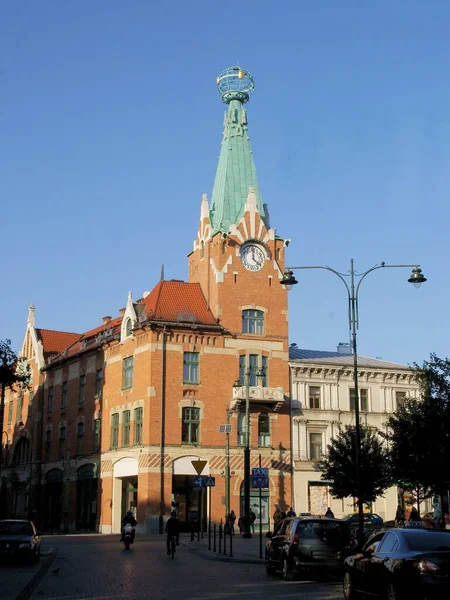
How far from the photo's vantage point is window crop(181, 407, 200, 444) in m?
50.2

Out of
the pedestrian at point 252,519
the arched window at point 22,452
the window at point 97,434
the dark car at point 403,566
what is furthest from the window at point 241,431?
the dark car at point 403,566

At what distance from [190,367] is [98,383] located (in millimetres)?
9181

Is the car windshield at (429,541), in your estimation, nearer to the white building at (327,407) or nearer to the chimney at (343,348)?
the white building at (327,407)

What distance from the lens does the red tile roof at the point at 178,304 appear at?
2034 inches

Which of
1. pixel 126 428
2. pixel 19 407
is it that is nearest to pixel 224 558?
pixel 126 428

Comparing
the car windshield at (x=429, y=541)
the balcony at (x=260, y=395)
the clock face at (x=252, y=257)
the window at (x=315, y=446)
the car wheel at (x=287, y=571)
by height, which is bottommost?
the car wheel at (x=287, y=571)

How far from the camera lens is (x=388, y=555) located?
46.6 feet

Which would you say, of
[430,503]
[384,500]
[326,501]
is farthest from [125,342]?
[430,503]

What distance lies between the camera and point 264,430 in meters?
52.1

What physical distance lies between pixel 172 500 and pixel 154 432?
13.5 feet

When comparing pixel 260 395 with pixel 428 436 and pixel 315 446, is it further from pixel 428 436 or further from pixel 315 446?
pixel 428 436

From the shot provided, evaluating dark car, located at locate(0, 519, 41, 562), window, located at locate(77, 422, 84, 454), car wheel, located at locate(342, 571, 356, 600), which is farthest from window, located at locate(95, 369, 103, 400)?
car wheel, located at locate(342, 571, 356, 600)

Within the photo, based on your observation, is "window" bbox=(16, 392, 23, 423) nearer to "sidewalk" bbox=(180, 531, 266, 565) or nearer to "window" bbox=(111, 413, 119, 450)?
"window" bbox=(111, 413, 119, 450)

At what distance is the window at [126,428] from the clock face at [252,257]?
12.3 m
